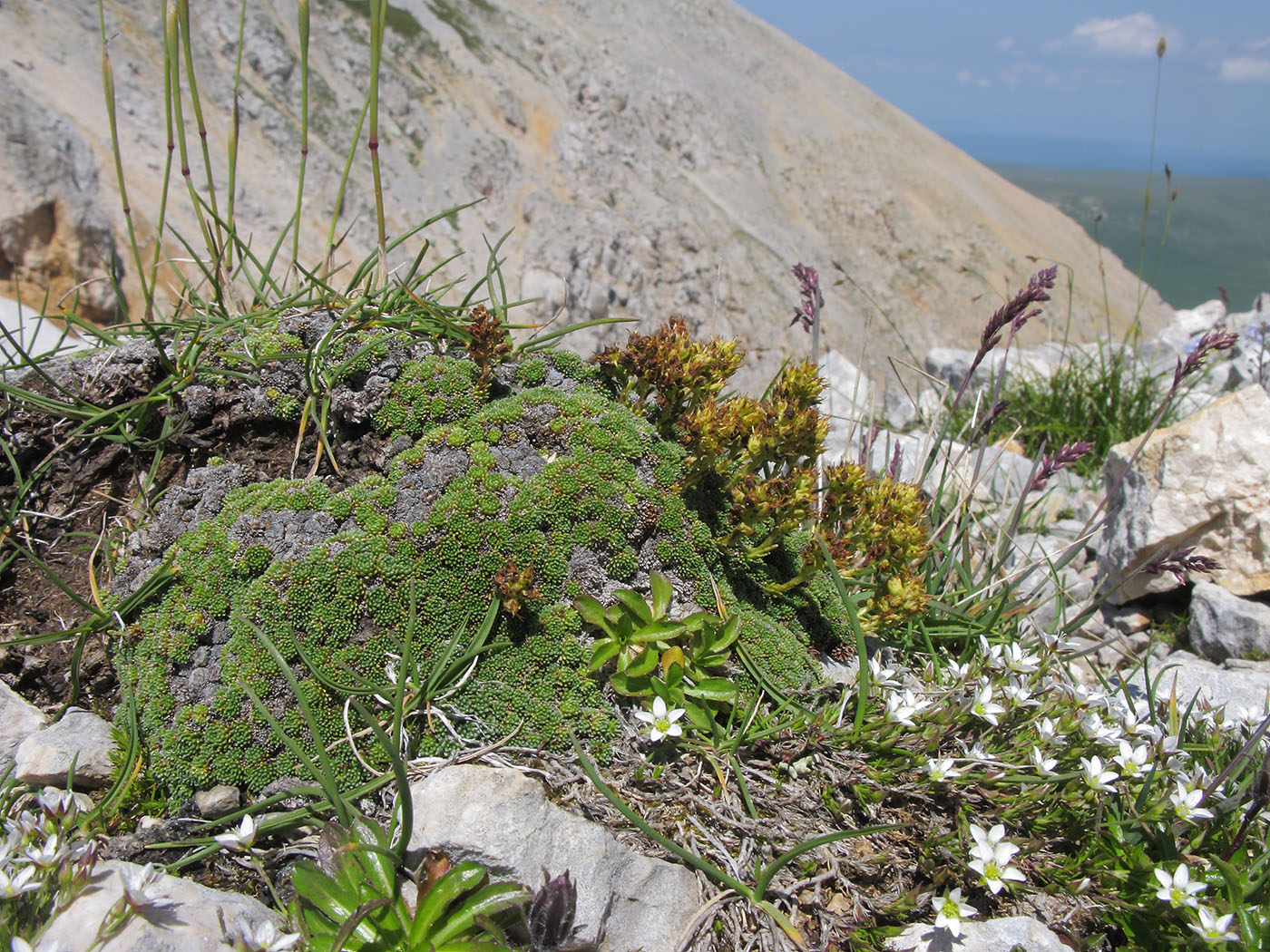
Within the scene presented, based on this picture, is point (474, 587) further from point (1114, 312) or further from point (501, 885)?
point (1114, 312)

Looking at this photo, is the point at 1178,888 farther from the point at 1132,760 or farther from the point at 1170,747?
the point at 1170,747

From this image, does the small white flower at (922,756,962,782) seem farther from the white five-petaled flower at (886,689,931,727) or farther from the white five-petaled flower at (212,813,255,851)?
the white five-petaled flower at (212,813,255,851)

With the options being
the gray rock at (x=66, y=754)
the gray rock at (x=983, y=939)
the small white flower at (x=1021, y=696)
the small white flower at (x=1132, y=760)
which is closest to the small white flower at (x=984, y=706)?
the small white flower at (x=1021, y=696)

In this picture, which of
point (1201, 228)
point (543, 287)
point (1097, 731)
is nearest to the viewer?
point (1097, 731)

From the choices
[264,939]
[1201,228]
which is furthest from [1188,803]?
[1201,228]

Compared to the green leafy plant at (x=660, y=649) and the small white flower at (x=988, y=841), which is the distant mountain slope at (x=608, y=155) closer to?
the green leafy plant at (x=660, y=649)

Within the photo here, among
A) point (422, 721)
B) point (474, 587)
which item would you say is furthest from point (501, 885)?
point (474, 587)

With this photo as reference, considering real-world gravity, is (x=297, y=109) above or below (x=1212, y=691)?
above
